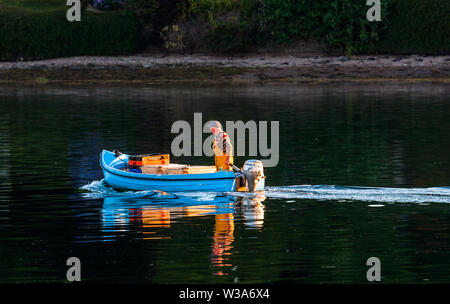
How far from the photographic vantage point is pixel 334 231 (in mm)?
22672

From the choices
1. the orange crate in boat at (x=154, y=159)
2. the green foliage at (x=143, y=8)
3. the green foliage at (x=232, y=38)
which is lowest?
the orange crate in boat at (x=154, y=159)

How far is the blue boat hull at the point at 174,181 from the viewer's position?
89.1 feet

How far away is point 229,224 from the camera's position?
77.2 feet

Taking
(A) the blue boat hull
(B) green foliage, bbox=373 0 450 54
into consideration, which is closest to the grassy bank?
(B) green foliage, bbox=373 0 450 54

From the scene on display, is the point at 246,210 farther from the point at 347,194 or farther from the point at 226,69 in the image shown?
the point at 226,69

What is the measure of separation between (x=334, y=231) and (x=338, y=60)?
140ft

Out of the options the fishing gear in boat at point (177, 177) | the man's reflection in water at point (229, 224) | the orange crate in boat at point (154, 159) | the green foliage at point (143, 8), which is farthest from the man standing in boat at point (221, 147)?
the green foliage at point (143, 8)

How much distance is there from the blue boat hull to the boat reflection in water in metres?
0.21

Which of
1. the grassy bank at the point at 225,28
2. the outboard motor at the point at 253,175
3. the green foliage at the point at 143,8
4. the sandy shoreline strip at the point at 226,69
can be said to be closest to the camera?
the outboard motor at the point at 253,175

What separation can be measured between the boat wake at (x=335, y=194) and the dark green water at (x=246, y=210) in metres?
0.05

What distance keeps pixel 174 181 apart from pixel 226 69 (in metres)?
36.9

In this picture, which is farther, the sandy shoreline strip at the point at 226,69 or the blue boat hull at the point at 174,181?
the sandy shoreline strip at the point at 226,69

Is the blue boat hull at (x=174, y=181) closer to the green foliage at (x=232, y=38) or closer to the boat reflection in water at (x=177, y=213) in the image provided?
the boat reflection in water at (x=177, y=213)
